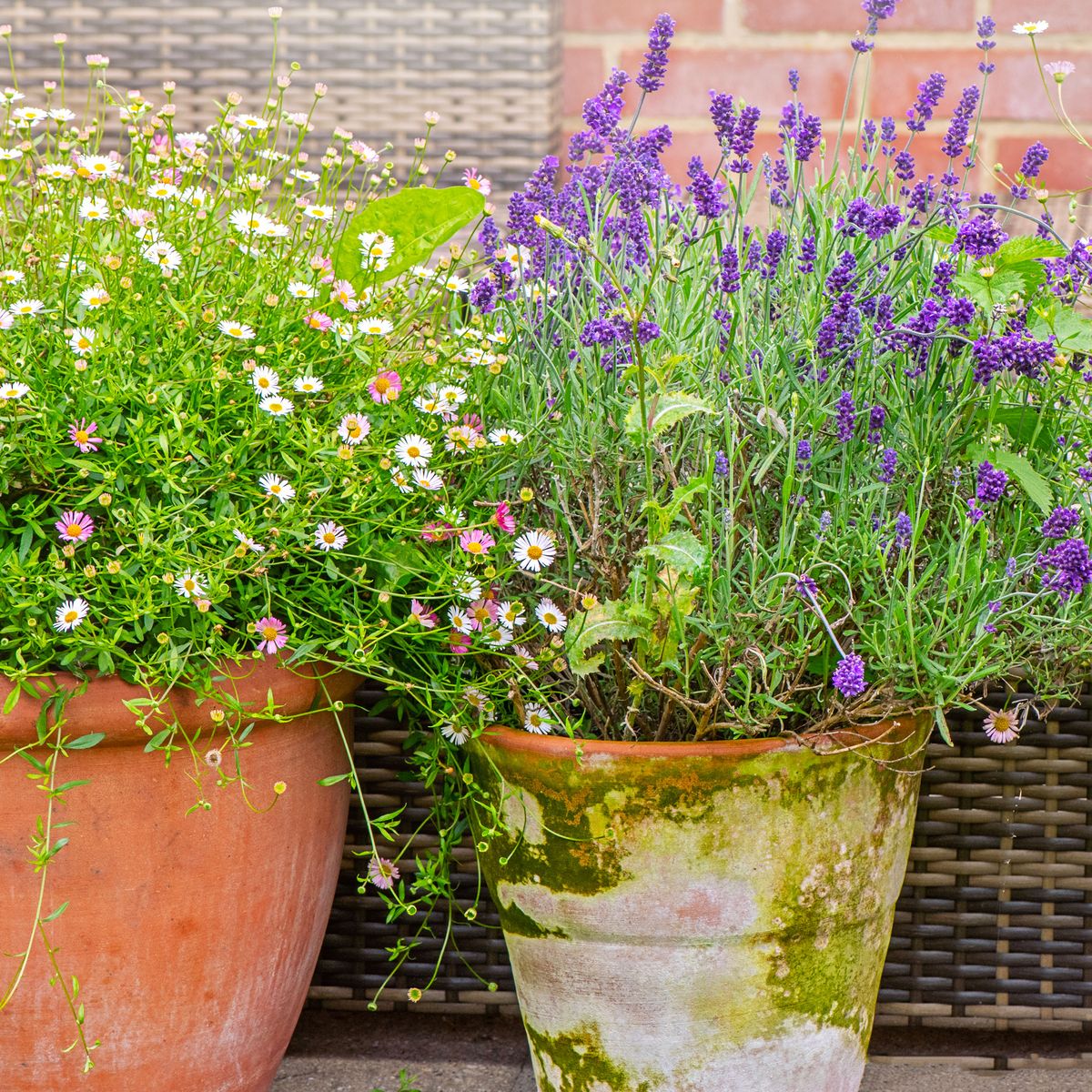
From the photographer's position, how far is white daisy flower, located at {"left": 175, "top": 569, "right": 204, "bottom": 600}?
1082 mm

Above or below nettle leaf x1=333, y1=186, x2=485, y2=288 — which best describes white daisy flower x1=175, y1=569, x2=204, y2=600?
below

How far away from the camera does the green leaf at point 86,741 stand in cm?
110

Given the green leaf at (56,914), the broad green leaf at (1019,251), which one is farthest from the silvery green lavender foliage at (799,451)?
the green leaf at (56,914)

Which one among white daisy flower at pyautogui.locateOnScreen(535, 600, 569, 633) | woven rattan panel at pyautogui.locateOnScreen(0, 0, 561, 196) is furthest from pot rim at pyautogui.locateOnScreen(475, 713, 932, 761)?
woven rattan panel at pyautogui.locateOnScreen(0, 0, 561, 196)

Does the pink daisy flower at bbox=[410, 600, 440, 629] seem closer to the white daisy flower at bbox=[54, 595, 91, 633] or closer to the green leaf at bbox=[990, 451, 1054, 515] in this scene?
the white daisy flower at bbox=[54, 595, 91, 633]

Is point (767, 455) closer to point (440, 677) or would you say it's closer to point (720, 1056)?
point (440, 677)

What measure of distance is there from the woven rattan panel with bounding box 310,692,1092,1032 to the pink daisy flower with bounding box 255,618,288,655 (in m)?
0.35

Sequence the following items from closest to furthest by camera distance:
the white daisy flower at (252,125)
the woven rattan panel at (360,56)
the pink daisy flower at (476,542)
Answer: the pink daisy flower at (476,542) → the white daisy flower at (252,125) → the woven rattan panel at (360,56)

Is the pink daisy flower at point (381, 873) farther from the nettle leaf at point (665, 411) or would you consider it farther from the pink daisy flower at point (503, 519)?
the nettle leaf at point (665, 411)

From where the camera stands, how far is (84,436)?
3.59 feet

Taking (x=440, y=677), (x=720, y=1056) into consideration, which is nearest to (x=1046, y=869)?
(x=720, y=1056)

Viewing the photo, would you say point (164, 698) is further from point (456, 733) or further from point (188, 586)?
point (456, 733)

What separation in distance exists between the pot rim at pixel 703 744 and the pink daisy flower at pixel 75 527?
0.41 m

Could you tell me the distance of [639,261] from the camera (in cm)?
151
